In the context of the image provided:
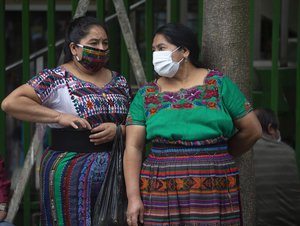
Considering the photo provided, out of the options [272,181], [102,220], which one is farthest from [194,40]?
[272,181]

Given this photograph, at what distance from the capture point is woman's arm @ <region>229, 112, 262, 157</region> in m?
3.58

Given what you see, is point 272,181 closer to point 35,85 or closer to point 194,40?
point 194,40

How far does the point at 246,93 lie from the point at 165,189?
0.93m

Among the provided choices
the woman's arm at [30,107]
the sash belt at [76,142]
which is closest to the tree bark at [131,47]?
the sash belt at [76,142]

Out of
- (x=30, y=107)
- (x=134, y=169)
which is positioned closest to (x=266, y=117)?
(x=134, y=169)

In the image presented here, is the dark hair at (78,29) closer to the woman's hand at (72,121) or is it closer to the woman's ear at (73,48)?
the woman's ear at (73,48)

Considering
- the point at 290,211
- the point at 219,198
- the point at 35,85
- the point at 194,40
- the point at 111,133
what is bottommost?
the point at 290,211

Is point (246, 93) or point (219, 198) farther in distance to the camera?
point (246, 93)

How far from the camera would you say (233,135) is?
3693mm

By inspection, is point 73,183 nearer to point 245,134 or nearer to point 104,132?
point 104,132

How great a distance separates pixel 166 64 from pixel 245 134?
586mm

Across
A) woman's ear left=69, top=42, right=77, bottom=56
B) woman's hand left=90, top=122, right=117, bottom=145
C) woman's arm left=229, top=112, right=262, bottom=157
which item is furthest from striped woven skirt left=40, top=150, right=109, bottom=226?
woman's arm left=229, top=112, right=262, bottom=157

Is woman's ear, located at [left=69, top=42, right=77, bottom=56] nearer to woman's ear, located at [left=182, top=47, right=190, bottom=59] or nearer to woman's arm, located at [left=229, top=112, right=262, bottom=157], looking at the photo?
woman's ear, located at [left=182, top=47, right=190, bottom=59]

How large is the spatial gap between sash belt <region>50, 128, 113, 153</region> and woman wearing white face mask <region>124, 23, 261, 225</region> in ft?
1.09
